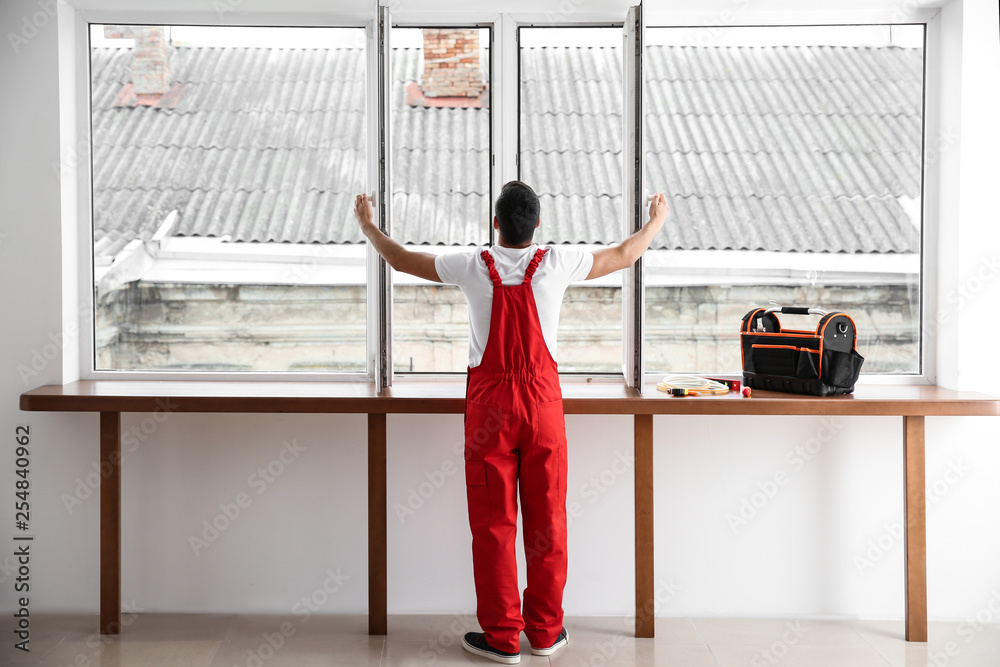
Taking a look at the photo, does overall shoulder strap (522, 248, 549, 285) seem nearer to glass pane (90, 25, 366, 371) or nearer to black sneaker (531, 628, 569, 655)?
glass pane (90, 25, 366, 371)

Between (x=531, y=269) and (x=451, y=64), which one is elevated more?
(x=451, y=64)

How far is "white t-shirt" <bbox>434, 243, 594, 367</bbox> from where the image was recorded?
2379 mm

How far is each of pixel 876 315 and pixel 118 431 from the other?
3.18 metres

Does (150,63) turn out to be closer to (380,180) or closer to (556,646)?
(380,180)

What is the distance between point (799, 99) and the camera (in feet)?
10.2

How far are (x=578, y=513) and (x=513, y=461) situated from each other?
0.68m

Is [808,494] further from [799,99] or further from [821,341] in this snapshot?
[799,99]

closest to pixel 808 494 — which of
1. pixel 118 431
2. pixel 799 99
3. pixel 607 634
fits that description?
pixel 607 634

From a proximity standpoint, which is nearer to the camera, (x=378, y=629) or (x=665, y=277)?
(x=378, y=629)

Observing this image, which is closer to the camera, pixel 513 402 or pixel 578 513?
pixel 513 402

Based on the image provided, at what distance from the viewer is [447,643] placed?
2.69 metres

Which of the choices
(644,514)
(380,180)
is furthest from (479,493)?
(380,180)

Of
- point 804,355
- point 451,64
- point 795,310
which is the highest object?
point 451,64

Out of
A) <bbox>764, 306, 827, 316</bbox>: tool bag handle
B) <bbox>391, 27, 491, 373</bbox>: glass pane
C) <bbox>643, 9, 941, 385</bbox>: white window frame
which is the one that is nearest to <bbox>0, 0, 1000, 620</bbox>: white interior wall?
<bbox>643, 9, 941, 385</bbox>: white window frame
